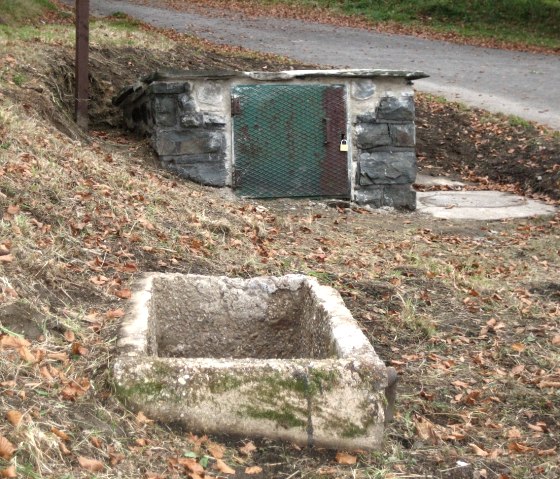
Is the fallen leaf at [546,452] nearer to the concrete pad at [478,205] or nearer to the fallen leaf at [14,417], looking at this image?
the fallen leaf at [14,417]

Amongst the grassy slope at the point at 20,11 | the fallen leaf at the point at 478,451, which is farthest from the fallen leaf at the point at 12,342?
the grassy slope at the point at 20,11

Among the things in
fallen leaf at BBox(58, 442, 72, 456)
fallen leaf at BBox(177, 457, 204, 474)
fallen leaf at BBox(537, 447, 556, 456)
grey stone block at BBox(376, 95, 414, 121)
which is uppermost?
grey stone block at BBox(376, 95, 414, 121)

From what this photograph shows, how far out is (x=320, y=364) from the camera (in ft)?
11.6

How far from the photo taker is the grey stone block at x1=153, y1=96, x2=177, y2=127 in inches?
354

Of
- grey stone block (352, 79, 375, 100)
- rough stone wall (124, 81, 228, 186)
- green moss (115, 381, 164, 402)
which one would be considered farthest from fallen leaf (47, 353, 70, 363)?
grey stone block (352, 79, 375, 100)

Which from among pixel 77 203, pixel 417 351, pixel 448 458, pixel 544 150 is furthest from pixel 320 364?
pixel 544 150

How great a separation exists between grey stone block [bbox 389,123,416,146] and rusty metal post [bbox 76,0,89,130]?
336 cm

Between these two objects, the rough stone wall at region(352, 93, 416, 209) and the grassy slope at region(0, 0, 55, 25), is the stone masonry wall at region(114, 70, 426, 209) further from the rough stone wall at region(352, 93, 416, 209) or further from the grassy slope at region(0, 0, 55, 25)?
the grassy slope at region(0, 0, 55, 25)

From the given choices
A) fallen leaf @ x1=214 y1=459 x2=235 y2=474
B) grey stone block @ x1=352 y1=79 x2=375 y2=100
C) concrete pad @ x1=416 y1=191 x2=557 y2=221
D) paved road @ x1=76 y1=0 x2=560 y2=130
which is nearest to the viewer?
fallen leaf @ x1=214 y1=459 x2=235 y2=474

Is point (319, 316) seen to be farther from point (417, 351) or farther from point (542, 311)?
point (542, 311)

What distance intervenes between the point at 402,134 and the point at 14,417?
7.20 m

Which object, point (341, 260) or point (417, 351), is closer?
point (417, 351)

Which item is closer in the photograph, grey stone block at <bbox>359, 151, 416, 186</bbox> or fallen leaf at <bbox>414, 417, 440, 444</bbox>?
fallen leaf at <bbox>414, 417, 440, 444</bbox>

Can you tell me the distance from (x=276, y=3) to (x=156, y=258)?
Result: 2007 centimetres
